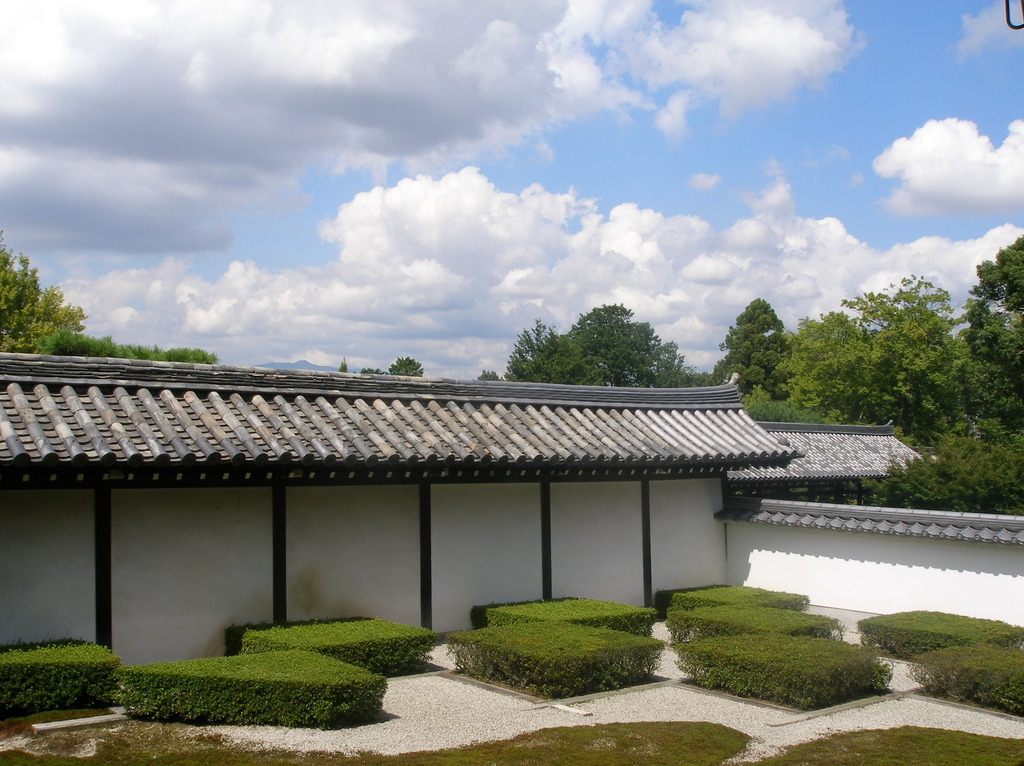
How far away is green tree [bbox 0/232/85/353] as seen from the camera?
3262 cm

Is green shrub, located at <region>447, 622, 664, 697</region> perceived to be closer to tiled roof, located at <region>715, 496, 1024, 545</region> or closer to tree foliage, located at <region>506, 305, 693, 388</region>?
tiled roof, located at <region>715, 496, 1024, 545</region>

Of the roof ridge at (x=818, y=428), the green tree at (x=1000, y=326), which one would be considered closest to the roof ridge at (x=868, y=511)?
the roof ridge at (x=818, y=428)

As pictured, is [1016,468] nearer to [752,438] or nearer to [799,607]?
[752,438]

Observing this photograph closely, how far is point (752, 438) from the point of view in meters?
17.6

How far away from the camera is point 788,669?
31.3 ft

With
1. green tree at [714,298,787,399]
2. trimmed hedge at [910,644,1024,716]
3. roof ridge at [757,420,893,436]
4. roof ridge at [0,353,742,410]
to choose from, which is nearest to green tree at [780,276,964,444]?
green tree at [714,298,787,399]

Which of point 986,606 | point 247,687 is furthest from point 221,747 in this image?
point 986,606

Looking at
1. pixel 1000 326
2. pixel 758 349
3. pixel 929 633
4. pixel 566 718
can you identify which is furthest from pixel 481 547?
pixel 758 349

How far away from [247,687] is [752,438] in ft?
38.9

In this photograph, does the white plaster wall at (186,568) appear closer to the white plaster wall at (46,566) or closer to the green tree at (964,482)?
the white plaster wall at (46,566)

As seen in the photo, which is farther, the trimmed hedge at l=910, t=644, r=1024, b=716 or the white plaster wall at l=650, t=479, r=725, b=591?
the white plaster wall at l=650, t=479, r=725, b=591

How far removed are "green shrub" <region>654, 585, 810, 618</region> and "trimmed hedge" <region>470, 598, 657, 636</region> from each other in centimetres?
144

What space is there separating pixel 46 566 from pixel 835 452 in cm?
2270

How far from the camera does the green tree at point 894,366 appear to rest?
1896 inches
